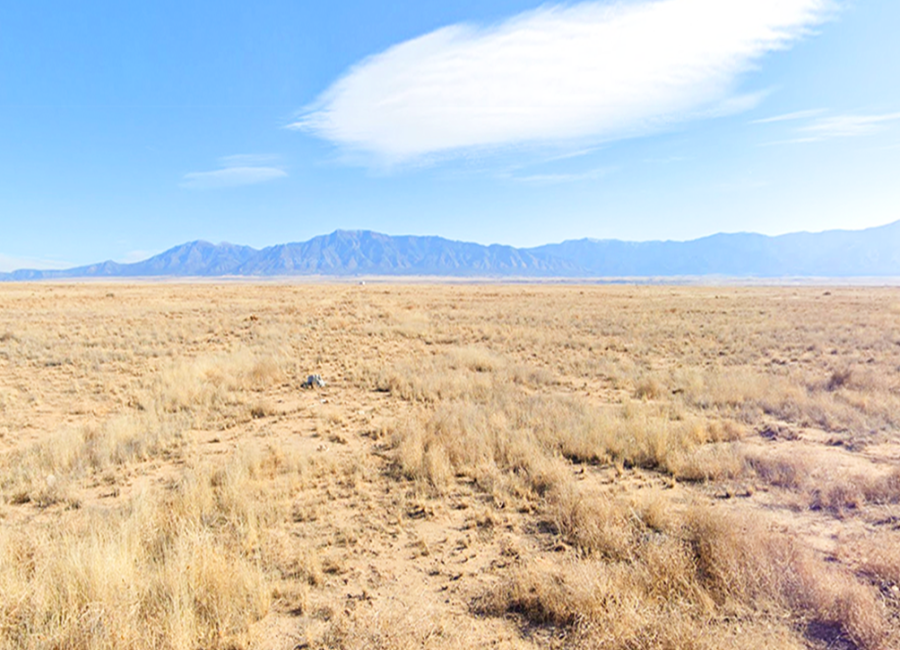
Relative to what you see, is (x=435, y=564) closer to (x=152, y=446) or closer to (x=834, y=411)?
(x=152, y=446)

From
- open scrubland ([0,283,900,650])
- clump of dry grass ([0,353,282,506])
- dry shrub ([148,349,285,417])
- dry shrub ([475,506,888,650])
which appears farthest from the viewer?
dry shrub ([148,349,285,417])

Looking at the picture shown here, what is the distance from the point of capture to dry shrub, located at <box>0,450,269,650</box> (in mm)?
2977

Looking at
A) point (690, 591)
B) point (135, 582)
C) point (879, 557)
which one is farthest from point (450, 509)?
point (879, 557)

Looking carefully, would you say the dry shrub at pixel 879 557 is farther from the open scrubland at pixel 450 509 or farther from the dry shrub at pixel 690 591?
the dry shrub at pixel 690 591

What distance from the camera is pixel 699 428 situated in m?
7.29

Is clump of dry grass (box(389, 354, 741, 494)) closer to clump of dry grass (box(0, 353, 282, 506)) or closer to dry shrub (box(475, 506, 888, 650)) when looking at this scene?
dry shrub (box(475, 506, 888, 650))

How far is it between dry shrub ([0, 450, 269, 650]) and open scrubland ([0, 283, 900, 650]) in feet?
0.07

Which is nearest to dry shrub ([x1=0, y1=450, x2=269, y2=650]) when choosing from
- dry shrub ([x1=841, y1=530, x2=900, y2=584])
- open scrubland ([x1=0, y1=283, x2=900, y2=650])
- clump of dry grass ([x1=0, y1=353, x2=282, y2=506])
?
open scrubland ([x1=0, y1=283, x2=900, y2=650])

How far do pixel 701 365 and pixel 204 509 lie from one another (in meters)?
13.9

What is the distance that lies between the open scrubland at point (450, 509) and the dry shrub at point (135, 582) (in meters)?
0.02

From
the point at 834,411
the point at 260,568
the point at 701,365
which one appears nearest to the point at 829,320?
the point at 701,365

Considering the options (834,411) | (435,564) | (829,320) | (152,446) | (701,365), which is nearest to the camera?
(435,564)

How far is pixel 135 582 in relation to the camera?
346 cm

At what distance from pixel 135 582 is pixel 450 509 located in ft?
9.99
